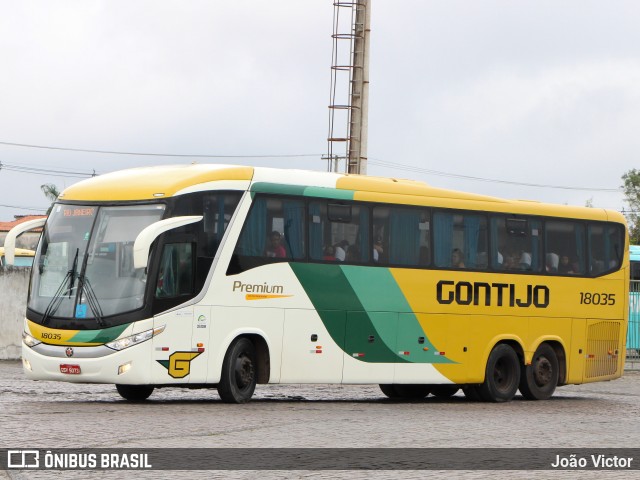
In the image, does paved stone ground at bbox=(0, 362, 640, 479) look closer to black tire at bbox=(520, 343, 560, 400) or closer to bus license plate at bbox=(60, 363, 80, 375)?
black tire at bbox=(520, 343, 560, 400)

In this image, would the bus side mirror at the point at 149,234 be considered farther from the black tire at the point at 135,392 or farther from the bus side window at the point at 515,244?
the bus side window at the point at 515,244

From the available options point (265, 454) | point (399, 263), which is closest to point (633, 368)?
point (399, 263)

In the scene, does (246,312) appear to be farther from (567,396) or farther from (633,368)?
(633,368)

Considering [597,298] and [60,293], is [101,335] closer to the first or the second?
[60,293]

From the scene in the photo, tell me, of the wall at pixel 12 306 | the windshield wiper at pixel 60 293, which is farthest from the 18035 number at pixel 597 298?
the wall at pixel 12 306

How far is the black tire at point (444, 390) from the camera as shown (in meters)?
25.0

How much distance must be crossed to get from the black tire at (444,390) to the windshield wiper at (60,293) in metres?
8.23

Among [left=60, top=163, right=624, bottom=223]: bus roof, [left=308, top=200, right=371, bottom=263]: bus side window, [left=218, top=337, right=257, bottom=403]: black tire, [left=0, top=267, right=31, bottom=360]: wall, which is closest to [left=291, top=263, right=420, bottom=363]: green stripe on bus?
[left=308, top=200, right=371, bottom=263]: bus side window

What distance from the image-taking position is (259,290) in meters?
20.5

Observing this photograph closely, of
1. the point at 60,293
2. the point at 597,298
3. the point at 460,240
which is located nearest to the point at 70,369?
the point at 60,293

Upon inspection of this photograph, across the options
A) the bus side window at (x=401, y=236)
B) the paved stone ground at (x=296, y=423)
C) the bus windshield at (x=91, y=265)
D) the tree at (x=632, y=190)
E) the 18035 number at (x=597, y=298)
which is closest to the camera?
the paved stone ground at (x=296, y=423)

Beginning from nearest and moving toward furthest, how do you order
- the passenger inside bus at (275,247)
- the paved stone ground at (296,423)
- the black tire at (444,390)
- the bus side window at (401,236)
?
the paved stone ground at (296,423) < the passenger inside bus at (275,247) < the bus side window at (401,236) < the black tire at (444,390)

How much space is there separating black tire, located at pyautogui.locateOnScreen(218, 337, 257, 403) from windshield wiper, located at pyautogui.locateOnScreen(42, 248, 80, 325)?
248 centimetres

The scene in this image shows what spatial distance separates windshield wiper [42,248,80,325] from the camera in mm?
19156
